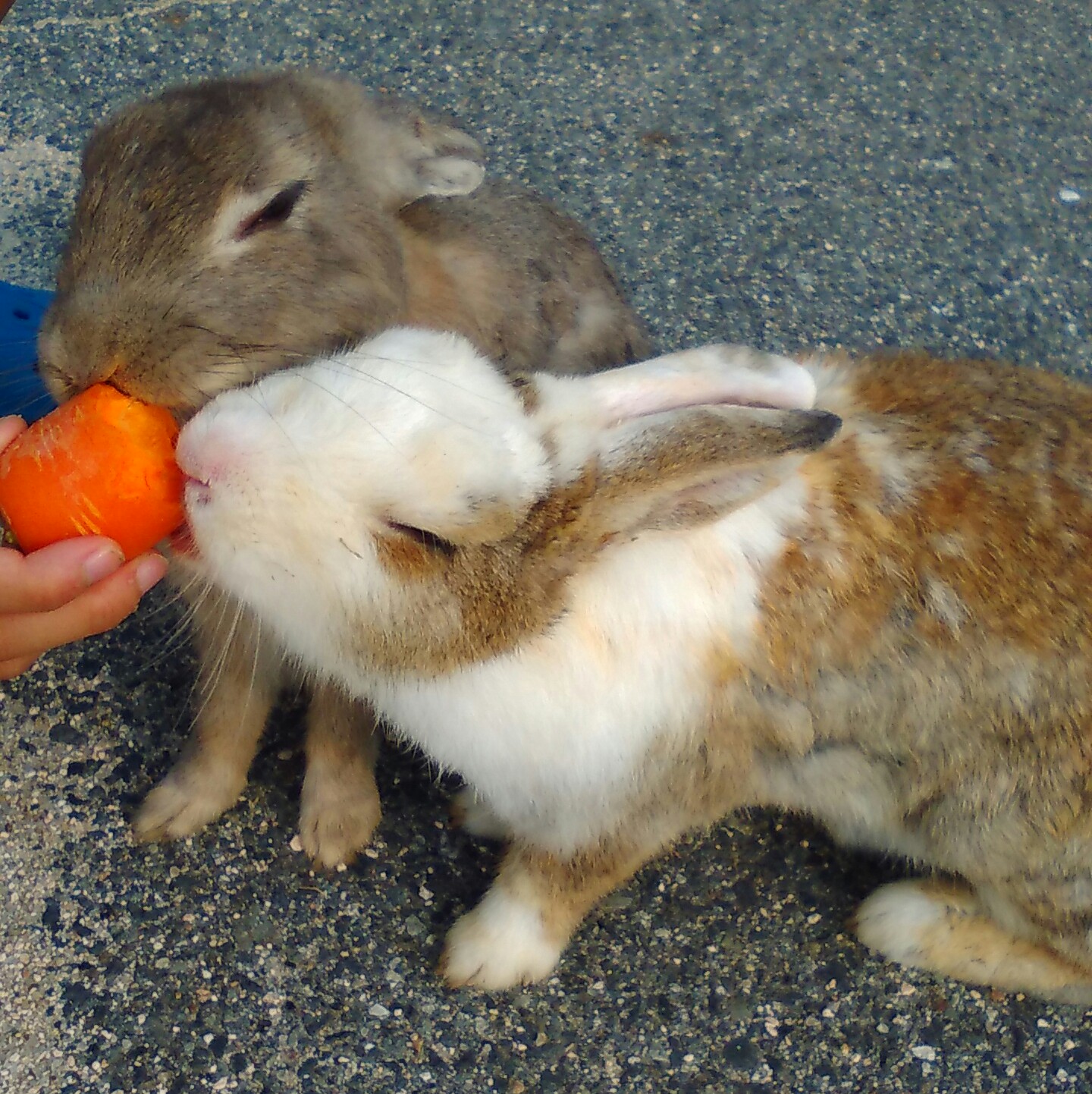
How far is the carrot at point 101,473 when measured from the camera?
55.9 inches

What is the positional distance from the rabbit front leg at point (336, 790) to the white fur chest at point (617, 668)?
401 mm

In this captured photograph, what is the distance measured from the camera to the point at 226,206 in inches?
59.7

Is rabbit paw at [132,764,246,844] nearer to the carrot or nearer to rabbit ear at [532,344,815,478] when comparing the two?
the carrot

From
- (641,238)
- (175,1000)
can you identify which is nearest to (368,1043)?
(175,1000)

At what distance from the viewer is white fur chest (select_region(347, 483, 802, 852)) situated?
1.60 m

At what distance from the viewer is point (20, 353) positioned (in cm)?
226

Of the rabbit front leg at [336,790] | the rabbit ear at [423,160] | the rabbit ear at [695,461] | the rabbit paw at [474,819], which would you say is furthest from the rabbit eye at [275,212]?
the rabbit paw at [474,819]

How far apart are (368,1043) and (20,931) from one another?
2.03ft

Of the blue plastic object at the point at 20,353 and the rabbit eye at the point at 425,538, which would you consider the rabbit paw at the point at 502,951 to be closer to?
the rabbit eye at the point at 425,538

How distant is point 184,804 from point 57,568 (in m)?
0.77

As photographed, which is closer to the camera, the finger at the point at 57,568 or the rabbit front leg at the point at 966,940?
the finger at the point at 57,568

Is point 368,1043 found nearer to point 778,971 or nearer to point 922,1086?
point 778,971

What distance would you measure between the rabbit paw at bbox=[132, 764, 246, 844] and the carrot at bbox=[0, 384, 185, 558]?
73 cm

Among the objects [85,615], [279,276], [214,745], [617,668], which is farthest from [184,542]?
[214,745]
